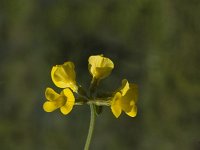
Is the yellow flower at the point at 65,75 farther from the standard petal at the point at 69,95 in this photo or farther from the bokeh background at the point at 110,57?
the bokeh background at the point at 110,57

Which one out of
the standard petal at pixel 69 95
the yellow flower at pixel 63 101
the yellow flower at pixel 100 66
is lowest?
the yellow flower at pixel 63 101

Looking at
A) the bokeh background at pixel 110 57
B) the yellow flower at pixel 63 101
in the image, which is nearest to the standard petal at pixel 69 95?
the yellow flower at pixel 63 101

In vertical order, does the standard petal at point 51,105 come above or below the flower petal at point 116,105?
below

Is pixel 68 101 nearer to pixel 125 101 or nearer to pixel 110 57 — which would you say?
pixel 125 101

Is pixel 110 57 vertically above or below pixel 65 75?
below

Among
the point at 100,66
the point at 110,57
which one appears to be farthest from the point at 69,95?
the point at 110,57

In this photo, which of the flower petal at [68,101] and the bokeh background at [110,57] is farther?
the bokeh background at [110,57]

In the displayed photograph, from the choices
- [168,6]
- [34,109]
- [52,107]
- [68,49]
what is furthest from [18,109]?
[52,107]
